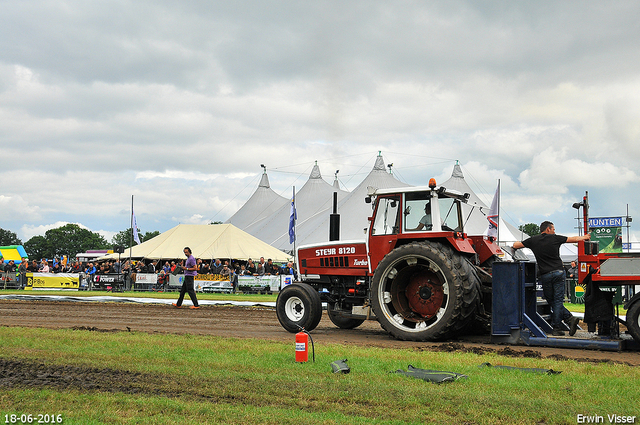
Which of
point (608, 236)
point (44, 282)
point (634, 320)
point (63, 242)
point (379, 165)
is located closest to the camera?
point (634, 320)

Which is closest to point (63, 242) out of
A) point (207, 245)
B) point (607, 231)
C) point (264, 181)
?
point (264, 181)

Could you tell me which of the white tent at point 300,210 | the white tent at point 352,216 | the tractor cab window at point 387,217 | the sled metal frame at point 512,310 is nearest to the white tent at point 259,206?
the white tent at point 300,210

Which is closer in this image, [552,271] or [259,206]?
[552,271]

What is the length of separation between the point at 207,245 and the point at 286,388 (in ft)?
101

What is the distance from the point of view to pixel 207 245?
117 feet

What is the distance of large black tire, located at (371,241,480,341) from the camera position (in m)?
8.95

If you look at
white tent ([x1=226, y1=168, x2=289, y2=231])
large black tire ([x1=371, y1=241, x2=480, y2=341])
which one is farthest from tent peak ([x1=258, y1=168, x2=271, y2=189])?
large black tire ([x1=371, y1=241, x2=480, y2=341])

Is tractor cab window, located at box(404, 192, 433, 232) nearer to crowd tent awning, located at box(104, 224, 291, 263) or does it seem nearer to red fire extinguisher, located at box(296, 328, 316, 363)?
red fire extinguisher, located at box(296, 328, 316, 363)

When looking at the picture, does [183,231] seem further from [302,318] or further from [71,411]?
[71,411]

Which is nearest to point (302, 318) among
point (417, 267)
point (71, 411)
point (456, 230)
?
point (417, 267)

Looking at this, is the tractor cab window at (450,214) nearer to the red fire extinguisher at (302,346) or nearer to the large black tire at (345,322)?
the large black tire at (345,322)

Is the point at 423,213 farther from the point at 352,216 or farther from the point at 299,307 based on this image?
the point at 352,216

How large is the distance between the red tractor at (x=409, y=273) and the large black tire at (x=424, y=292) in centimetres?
2

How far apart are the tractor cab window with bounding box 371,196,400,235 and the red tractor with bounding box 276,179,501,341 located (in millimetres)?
18
